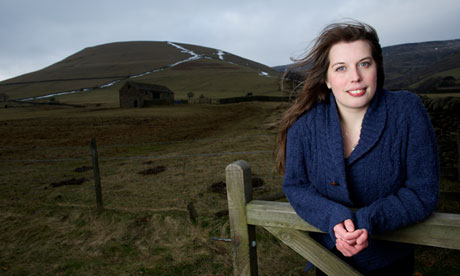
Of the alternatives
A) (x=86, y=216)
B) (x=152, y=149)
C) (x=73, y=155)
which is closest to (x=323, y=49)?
(x=86, y=216)

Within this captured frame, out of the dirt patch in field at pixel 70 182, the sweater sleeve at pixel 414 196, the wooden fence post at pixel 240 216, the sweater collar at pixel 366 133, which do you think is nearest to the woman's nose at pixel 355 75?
the sweater collar at pixel 366 133

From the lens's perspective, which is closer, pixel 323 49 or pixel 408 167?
pixel 408 167

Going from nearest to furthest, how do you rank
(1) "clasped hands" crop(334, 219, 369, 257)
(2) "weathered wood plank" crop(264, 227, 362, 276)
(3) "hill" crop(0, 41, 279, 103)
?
1. (1) "clasped hands" crop(334, 219, 369, 257)
2. (2) "weathered wood plank" crop(264, 227, 362, 276)
3. (3) "hill" crop(0, 41, 279, 103)

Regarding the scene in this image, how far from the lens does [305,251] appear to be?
5.45 ft

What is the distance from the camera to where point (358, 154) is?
4.59ft

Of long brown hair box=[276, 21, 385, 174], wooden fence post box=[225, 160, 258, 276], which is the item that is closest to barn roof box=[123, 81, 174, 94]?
wooden fence post box=[225, 160, 258, 276]

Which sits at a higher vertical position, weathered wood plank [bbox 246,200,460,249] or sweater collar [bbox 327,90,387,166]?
sweater collar [bbox 327,90,387,166]

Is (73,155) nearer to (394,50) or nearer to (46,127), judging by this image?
(46,127)

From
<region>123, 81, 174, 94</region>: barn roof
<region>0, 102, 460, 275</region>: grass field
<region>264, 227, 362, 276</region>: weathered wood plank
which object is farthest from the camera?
<region>123, 81, 174, 94</region>: barn roof

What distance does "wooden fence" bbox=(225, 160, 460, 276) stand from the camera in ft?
4.43

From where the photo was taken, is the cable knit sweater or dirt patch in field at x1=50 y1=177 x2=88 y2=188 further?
dirt patch in field at x1=50 y1=177 x2=88 y2=188

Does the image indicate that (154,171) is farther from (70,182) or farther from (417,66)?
(417,66)

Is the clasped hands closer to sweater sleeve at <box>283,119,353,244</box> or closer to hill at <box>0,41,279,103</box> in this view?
sweater sleeve at <box>283,119,353,244</box>

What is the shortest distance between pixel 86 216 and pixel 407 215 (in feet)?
19.9
